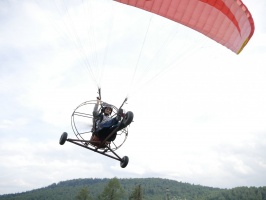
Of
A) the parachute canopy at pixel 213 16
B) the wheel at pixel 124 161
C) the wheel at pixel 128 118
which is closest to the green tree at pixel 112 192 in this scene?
the wheel at pixel 124 161

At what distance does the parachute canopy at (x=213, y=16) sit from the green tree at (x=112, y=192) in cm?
3990

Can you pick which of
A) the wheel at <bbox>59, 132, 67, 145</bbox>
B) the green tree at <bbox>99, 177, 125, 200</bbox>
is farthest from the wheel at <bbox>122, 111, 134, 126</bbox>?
the green tree at <bbox>99, 177, 125, 200</bbox>

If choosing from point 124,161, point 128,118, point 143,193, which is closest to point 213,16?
point 128,118

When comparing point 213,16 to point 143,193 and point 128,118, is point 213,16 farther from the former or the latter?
point 143,193

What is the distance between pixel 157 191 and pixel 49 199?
218ft

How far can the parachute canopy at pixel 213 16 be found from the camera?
8.59 m

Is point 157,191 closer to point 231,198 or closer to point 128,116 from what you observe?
point 231,198

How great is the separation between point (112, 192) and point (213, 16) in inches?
1603

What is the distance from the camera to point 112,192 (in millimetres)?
45406

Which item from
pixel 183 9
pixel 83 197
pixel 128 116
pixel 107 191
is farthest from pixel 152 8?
pixel 83 197

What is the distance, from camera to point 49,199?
156375 mm

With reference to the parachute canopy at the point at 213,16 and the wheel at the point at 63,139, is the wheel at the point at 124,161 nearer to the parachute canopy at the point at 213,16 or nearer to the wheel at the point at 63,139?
the wheel at the point at 63,139

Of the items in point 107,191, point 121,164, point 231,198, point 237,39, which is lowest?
point 121,164

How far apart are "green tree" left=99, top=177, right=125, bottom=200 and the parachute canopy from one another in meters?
39.9
